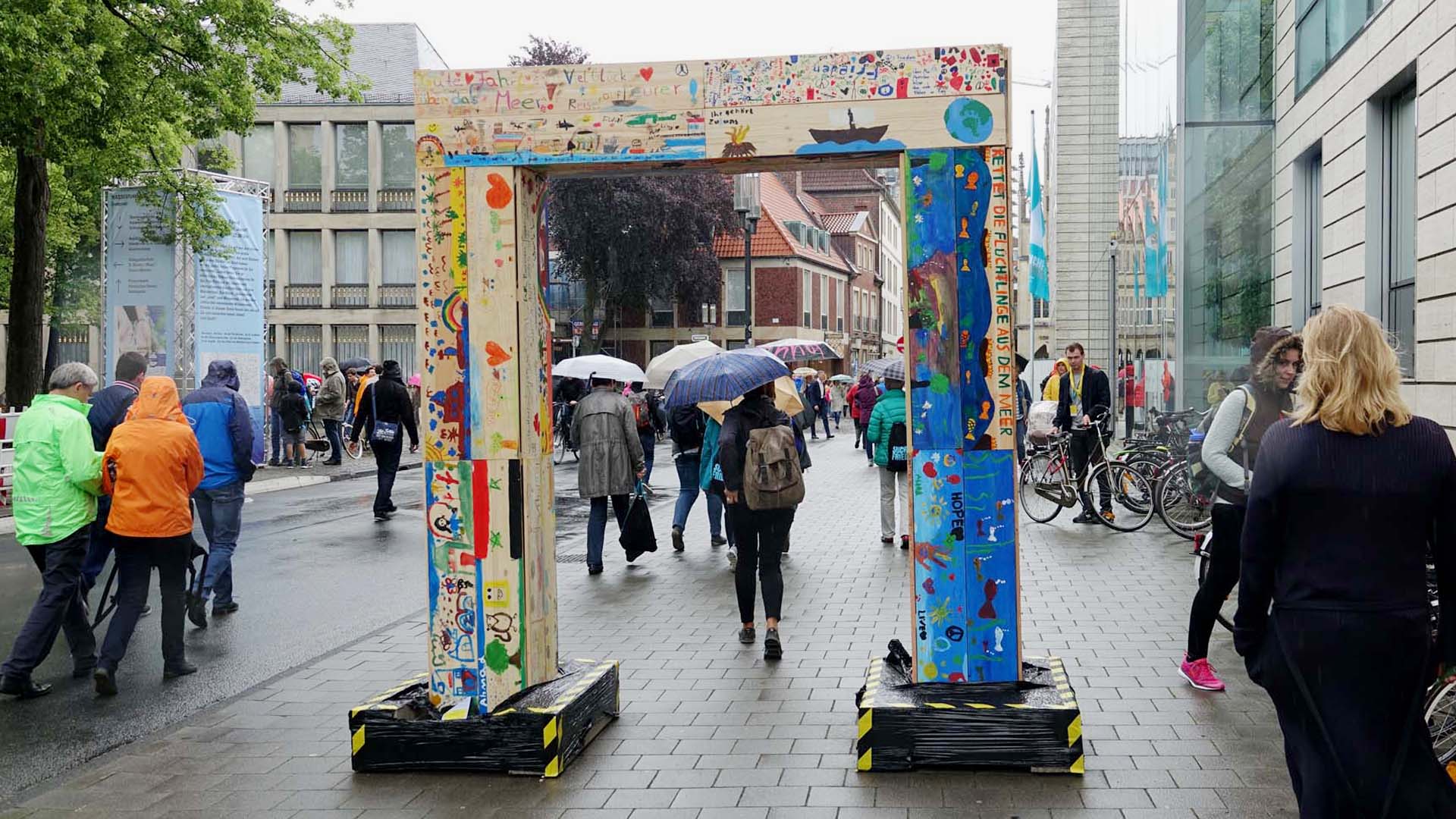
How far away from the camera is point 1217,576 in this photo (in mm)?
5656

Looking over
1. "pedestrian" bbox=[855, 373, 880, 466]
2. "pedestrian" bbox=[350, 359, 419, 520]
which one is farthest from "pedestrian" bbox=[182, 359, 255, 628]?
"pedestrian" bbox=[855, 373, 880, 466]

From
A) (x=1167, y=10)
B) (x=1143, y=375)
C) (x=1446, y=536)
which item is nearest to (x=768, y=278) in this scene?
(x=1143, y=375)

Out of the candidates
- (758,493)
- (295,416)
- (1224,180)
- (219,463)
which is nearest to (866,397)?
(1224,180)

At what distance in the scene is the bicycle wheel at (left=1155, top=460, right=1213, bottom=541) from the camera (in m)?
12.4

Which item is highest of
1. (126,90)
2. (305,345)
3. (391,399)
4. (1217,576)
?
(126,90)

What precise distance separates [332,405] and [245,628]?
15205 millimetres

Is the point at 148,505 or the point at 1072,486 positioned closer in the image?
the point at 148,505

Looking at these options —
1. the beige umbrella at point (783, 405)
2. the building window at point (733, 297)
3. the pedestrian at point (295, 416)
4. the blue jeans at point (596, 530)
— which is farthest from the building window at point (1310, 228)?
the building window at point (733, 297)

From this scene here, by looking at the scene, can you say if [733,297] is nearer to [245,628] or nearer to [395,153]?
[395,153]

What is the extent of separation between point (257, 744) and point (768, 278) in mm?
53415

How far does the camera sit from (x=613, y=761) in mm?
5414

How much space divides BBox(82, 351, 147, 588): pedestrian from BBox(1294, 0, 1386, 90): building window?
10665 mm

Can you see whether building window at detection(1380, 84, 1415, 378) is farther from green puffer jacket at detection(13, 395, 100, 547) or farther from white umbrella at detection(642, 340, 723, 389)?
green puffer jacket at detection(13, 395, 100, 547)

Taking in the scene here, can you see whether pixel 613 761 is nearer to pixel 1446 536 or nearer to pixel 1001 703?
pixel 1001 703
